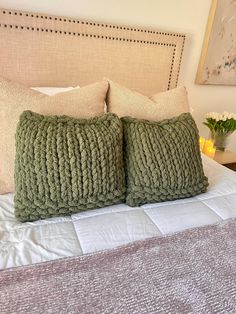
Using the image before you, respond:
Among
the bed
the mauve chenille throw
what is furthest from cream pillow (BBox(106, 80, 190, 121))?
the mauve chenille throw

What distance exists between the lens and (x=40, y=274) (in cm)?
67

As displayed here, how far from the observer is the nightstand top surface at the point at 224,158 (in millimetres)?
1961

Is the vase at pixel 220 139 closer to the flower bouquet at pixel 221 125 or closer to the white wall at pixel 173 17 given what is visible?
the flower bouquet at pixel 221 125

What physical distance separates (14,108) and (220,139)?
1.61 m

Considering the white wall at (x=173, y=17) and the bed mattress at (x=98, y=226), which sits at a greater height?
the white wall at (x=173, y=17)

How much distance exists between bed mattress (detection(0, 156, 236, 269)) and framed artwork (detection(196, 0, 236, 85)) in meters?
1.23

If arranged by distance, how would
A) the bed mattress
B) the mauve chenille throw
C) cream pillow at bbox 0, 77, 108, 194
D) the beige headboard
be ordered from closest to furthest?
the mauve chenille throw → the bed mattress → cream pillow at bbox 0, 77, 108, 194 → the beige headboard

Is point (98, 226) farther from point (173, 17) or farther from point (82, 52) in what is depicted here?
point (173, 17)

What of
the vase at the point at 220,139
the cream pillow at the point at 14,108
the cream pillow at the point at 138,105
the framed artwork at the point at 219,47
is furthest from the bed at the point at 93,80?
the vase at the point at 220,139

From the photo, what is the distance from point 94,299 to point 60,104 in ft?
2.43

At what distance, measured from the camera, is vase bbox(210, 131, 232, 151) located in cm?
204

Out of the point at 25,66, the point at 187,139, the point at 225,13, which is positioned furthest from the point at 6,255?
the point at 225,13

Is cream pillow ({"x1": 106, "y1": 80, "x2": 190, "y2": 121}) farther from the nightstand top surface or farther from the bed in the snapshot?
the nightstand top surface

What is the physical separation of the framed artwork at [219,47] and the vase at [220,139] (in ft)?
1.42
